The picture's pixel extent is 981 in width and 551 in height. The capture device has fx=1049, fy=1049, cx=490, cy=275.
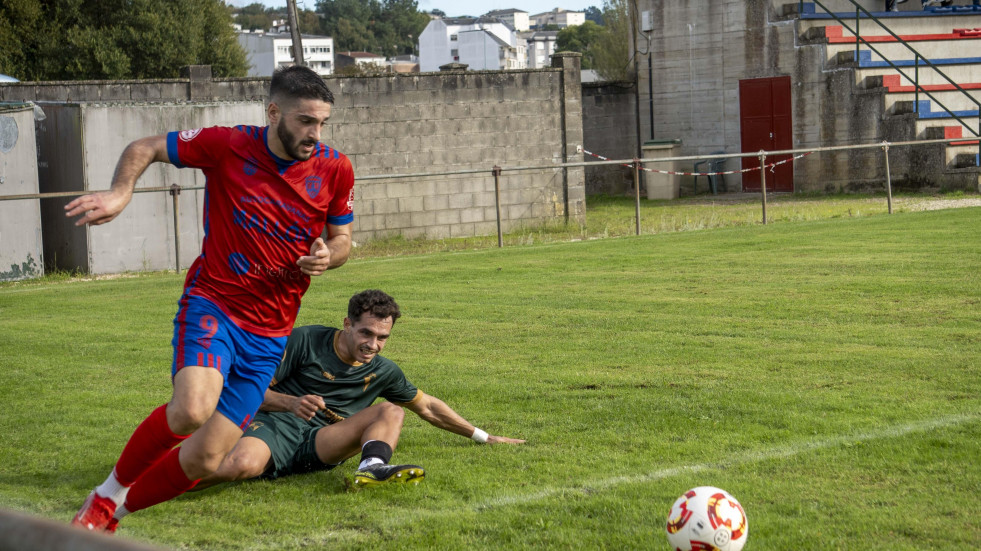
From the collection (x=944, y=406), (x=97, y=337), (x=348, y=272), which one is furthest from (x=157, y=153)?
(x=348, y=272)

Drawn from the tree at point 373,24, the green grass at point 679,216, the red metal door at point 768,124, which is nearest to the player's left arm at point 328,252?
the green grass at point 679,216

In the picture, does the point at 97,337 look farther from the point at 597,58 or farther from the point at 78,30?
the point at 597,58

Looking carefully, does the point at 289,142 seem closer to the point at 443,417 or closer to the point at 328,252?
the point at 328,252

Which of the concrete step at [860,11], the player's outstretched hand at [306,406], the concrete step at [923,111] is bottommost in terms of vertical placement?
the player's outstretched hand at [306,406]

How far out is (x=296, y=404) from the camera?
5566mm

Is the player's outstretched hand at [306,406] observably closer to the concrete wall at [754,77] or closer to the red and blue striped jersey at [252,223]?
the red and blue striped jersey at [252,223]

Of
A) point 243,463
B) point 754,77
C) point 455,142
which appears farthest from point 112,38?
point 243,463

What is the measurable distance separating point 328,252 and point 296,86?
0.73 metres

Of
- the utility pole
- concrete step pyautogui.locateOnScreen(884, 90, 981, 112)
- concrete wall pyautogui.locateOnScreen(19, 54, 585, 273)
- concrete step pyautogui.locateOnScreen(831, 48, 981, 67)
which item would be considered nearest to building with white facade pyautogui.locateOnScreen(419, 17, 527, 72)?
the utility pole

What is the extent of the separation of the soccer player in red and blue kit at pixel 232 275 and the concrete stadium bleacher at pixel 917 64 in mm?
23311

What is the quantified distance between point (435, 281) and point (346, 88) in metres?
9.44

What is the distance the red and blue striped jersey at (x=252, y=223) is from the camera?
4.60 metres

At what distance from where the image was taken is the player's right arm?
13.4ft

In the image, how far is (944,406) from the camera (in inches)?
242
